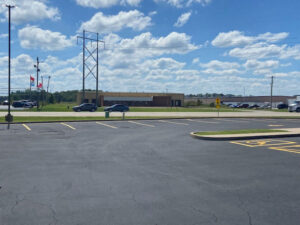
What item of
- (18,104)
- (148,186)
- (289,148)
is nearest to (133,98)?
(18,104)

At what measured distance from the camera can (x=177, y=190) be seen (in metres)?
6.55

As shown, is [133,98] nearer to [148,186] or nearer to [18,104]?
[18,104]

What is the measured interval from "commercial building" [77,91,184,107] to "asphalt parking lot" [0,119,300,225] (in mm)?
79695

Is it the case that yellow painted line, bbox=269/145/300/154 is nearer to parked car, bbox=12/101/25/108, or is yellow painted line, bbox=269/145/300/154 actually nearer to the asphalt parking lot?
the asphalt parking lot

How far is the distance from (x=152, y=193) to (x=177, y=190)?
0.61 metres

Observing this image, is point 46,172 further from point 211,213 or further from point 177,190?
point 211,213

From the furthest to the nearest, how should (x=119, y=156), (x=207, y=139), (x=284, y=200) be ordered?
(x=207, y=139) < (x=119, y=156) < (x=284, y=200)

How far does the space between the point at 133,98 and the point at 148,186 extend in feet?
287

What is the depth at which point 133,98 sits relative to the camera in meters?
93.9

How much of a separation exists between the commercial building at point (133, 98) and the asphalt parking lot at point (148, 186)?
7969 centimetres

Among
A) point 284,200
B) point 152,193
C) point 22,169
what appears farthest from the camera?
point 22,169

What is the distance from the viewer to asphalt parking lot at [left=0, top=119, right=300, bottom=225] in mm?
5090

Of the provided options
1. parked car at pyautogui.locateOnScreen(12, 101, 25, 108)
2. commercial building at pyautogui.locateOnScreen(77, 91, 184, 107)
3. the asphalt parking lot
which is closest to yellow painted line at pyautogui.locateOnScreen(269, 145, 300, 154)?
the asphalt parking lot

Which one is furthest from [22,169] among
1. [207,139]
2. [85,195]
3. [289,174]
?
[207,139]
